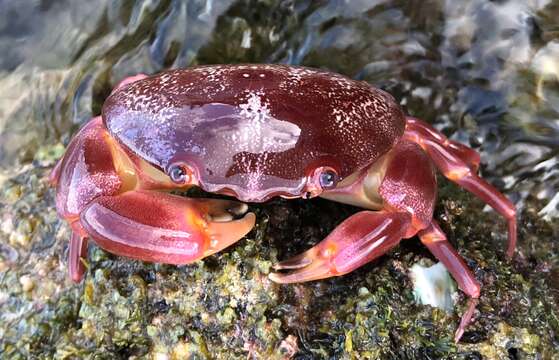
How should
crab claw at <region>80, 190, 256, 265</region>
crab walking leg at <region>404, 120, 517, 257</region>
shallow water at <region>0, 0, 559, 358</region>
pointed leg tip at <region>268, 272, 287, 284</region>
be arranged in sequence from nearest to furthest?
1. crab claw at <region>80, 190, 256, 265</region>
2. pointed leg tip at <region>268, 272, 287, 284</region>
3. crab walking leg at <region>404, 120, 517, 257</region>
4. shallow water at <region>0, 0, 559, 358</region>

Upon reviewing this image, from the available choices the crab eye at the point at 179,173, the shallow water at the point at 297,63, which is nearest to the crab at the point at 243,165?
the crab eye at the point at 179,173

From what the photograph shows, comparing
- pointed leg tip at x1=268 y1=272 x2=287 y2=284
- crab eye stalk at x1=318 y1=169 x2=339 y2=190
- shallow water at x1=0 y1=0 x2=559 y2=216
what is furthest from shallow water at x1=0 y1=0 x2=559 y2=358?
pointed leg tip at x1=268 y1=272 x2=287 y2=284

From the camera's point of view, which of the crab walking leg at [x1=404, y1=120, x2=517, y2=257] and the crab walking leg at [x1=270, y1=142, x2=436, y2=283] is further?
the crab walking leg at [x1=404, y1=120, x2=517, y2=257]

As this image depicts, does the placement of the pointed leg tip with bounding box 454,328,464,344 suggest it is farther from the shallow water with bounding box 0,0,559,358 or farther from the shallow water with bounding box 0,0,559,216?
the shallow water with bounding box 0,0,559,216

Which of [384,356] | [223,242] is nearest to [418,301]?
[384,356]

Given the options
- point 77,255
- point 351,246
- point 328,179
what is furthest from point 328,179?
point 77,255

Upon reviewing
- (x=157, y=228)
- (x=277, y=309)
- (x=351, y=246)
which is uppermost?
(x=157, y=228)

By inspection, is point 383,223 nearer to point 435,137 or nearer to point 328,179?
point 328,179
